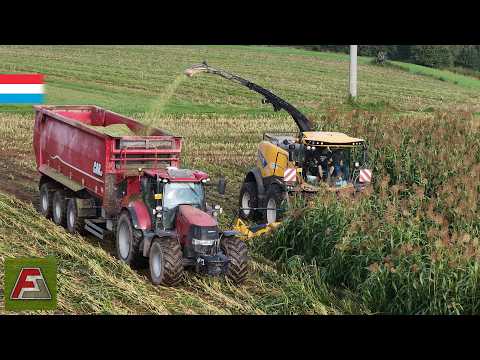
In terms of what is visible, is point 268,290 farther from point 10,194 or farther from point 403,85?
point 403,85

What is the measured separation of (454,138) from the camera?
68.7 feet

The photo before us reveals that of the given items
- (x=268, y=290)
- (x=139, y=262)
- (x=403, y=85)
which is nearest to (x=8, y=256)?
(x=139, y=262)

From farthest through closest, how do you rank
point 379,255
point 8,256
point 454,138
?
1. point 454,138
2. point 8,256
3. point 379,255

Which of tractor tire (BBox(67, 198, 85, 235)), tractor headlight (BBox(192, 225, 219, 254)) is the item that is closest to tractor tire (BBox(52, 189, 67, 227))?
tractor tire (BBox(67, 198, 85, 235))

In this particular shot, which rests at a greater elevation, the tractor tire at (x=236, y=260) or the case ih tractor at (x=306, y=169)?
the case ih tractor at (x=306, y=169)

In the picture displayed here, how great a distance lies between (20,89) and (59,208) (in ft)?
19.1

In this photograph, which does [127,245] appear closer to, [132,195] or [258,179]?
[132,195]

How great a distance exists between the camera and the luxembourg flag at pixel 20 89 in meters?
13.7

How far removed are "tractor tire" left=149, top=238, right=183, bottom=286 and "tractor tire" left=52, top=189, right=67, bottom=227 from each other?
4.54 m

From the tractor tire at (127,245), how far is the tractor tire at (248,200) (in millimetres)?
4341

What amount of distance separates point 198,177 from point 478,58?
12.3 meters

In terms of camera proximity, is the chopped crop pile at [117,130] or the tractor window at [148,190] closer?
the tractor window at [148,190]

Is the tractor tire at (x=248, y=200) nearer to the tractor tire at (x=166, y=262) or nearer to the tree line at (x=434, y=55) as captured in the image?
the tractor tire at (x=166, y=262)

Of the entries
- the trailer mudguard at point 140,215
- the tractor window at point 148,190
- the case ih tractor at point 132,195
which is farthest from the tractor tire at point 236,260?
the tractor window at point 148,190
